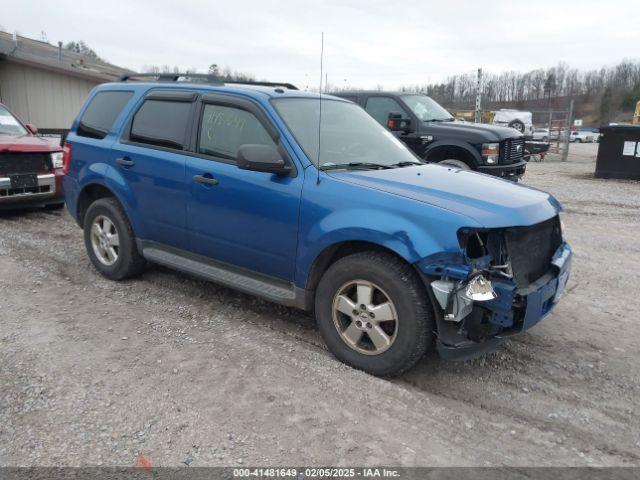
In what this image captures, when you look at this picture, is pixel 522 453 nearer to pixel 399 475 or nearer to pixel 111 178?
pixel 399 475

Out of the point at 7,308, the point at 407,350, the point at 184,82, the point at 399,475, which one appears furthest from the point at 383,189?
the point at 7,308

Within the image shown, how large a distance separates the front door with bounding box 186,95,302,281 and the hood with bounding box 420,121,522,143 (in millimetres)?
5494

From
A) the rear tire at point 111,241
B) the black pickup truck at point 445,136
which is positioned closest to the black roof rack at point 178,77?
the rear tire at point 111,241

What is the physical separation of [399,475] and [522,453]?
2.40ft

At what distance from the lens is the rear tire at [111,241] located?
511 cm

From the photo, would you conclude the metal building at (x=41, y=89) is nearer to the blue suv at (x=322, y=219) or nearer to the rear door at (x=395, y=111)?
the rear door at (x=395, y=111)

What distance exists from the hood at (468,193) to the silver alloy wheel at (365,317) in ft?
2.27

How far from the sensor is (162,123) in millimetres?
4793

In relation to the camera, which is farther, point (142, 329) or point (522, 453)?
point (142, 329)

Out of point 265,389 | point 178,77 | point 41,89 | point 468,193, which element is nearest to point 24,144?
point 178,77

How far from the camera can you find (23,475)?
2584mm

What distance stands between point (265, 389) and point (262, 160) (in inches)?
62.0

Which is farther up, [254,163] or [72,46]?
[72,46]

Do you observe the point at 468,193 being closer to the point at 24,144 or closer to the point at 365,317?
Result: the point at 365,317
